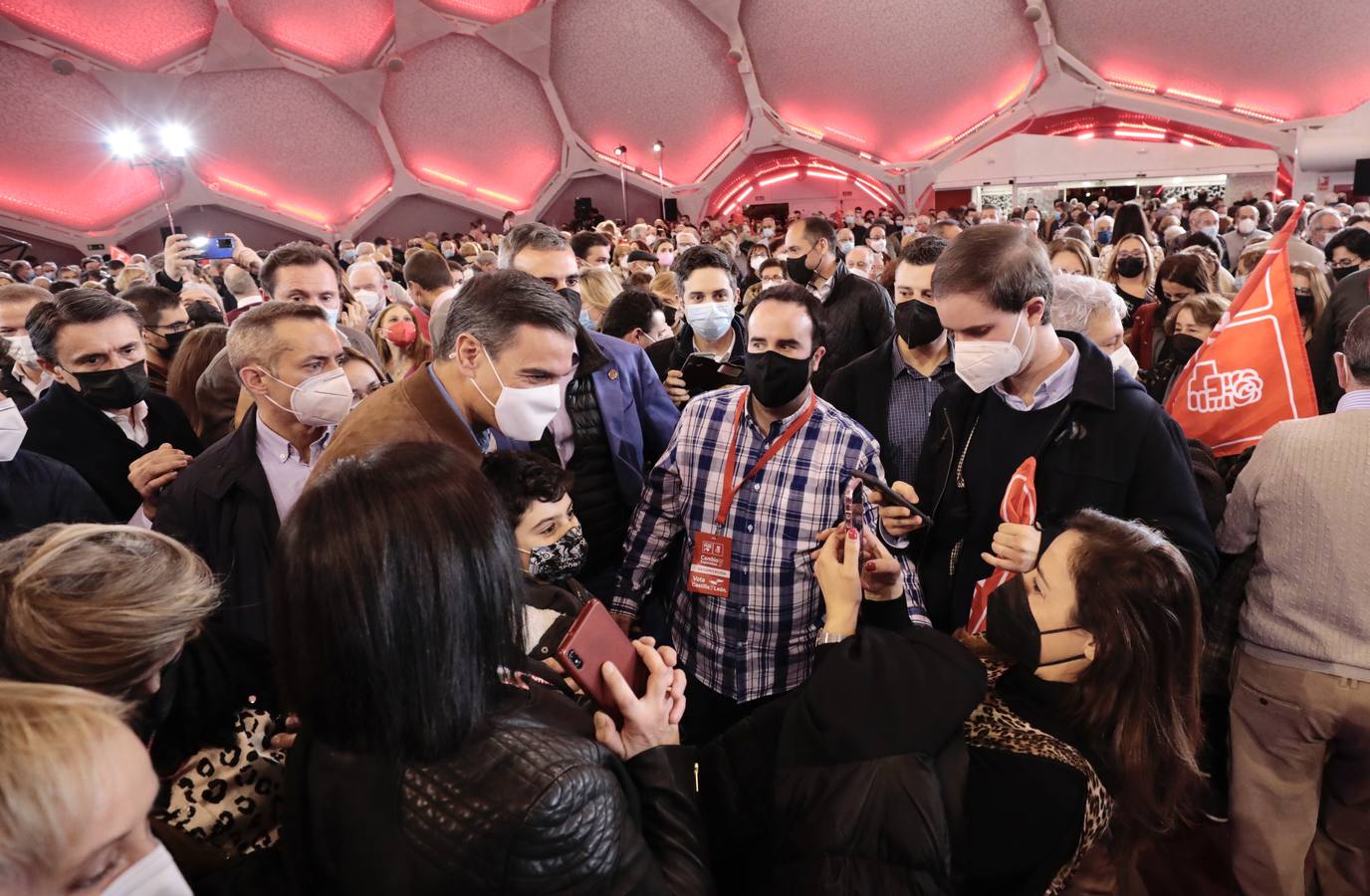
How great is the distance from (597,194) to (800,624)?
23457mm

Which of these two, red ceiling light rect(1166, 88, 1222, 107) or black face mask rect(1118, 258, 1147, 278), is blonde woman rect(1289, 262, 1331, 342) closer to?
black face mask rect(1118, 258, 1147, 278)

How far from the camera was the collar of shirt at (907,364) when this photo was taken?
116 inches

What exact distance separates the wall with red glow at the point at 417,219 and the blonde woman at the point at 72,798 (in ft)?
79.3

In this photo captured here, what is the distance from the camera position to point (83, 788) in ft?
2.39

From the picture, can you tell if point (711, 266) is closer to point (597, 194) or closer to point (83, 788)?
point (83, 788)

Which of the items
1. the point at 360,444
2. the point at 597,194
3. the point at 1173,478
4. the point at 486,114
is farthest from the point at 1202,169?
the point at 360,444

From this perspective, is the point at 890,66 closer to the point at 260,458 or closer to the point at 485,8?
the point at 485,8

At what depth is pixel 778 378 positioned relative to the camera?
227 cm

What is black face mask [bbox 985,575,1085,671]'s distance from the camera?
146cm

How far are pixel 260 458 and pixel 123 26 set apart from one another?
76.7 ft

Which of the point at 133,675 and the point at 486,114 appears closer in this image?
the point at 133,675

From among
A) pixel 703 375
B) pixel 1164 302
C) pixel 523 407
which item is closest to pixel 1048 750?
pixel 523 407

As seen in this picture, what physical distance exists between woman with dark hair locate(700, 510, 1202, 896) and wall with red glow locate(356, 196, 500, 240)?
23.9m

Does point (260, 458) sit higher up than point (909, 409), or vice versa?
point (260, 458)
